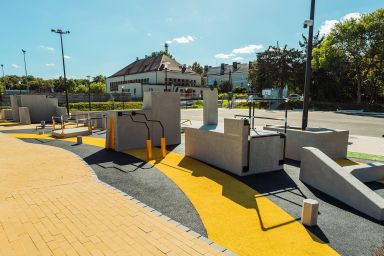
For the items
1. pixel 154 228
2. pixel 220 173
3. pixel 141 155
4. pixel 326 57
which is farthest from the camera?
pixel 326 57

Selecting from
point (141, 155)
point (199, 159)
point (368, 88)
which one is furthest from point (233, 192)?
point (368, 88)

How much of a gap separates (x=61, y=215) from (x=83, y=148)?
7.84 meters

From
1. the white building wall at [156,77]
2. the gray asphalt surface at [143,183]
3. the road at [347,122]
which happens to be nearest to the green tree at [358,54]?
the road at [347,122]

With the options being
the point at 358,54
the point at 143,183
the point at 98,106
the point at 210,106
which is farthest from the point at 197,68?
the point at 143,183

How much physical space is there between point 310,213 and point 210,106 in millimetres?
6654

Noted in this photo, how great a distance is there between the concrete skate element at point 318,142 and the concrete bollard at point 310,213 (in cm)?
525

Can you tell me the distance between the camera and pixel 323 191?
22.9 feet

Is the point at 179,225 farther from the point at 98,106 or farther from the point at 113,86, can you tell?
the point at 113,86

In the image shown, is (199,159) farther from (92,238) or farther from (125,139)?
(92,238)


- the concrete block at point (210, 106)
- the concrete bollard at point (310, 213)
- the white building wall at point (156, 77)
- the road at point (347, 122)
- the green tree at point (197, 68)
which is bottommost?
the road at point (347, 122)

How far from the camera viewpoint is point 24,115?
24125 mm

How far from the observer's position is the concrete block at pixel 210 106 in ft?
35.6

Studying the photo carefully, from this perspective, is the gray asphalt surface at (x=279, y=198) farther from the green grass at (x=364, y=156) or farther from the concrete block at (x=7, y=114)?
the concrete block at (x=7, y=114)

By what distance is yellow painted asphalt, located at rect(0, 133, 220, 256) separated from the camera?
4.31m
